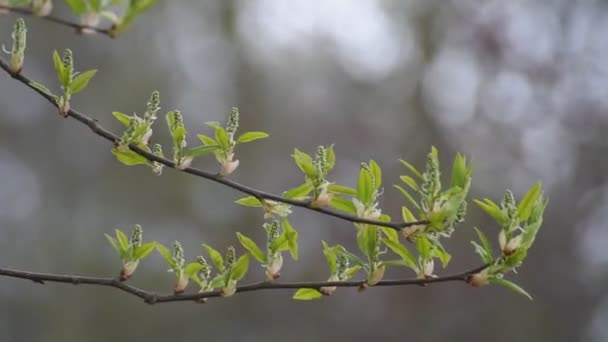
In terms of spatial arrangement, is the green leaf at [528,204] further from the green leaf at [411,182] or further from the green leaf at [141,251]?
the green leaf at [141,251]

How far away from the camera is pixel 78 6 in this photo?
68cm

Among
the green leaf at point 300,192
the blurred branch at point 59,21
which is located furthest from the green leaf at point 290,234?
the blurred branch at point 59,21

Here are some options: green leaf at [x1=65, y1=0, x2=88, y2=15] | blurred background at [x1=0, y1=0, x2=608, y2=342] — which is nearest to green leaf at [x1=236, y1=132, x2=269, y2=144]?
green leaf at [x1=65, y1=0, x2=88, y2=15]

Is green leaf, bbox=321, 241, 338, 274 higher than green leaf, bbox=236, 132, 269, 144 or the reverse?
the reverse

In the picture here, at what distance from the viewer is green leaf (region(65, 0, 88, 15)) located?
26.7 inches

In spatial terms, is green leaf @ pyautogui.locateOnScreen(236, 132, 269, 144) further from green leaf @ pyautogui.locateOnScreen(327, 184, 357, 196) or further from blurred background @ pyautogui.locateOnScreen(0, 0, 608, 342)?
blurred background @ pyautogui.locateOnScreen(0, 0, 608, 342)

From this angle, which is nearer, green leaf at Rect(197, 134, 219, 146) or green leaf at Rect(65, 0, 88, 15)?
green leaf at Rect(65, 0, 88, 15)

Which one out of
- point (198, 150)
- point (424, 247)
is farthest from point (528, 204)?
point (198, 150)

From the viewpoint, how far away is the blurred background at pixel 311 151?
432cm

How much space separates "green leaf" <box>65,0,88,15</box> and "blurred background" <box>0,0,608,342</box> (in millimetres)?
3787

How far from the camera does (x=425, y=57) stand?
5188 mm

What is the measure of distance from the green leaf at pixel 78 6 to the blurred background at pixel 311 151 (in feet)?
12.4

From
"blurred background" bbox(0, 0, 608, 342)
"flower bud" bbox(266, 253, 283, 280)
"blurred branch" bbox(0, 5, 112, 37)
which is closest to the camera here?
"blurred branch" bbox(0, 5, 112, 37)

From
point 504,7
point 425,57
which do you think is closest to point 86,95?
point 425,57
